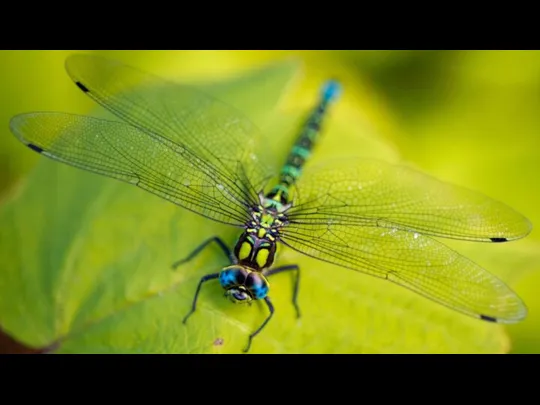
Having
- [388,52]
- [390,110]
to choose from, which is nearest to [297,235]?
[390,110]

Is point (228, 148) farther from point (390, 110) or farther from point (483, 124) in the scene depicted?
point (483, 124)

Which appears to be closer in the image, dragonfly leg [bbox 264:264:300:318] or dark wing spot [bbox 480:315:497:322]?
dark wing spot [bbox 480:315:497:322]

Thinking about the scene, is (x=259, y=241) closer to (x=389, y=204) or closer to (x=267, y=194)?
(x=267, y=194)

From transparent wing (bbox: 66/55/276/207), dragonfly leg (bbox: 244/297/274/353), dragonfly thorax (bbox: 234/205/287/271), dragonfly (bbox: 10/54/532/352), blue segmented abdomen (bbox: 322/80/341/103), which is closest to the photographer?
dragonfly leg (bbox: 244/297/274/353)

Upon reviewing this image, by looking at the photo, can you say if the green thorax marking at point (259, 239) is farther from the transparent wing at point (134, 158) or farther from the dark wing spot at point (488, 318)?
the dark wing spot at point (488, 318)

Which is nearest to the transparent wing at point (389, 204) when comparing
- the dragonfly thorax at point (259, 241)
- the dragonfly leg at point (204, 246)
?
the dragonfly thorax at point (259, 241)

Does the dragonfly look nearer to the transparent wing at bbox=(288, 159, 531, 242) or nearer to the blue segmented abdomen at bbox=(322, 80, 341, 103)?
the transparent wing at bbox=(288, 159, 531, 242)

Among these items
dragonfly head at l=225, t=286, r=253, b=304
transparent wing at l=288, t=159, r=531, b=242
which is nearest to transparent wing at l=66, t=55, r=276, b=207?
transparent wing at l=288, t=159, r=531, b=242
